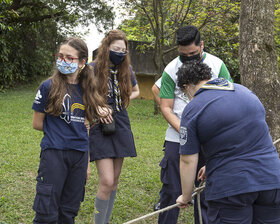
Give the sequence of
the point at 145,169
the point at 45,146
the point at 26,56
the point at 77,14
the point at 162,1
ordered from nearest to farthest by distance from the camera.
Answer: the point at 45,146 → the point at 145,169 → the point at 162,1 → the point at 77,14 → the point at 26,56

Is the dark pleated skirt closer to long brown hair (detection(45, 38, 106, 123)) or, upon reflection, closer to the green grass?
long brown hair (detection(45, 38, 106, 123))

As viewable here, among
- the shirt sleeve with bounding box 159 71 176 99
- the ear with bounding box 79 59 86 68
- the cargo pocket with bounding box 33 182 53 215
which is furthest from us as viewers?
the shirt sleeve with bounding box 159 71 176 99

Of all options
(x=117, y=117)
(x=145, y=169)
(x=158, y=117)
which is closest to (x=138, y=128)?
(x=158, y=117)

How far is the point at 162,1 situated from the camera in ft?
38.8

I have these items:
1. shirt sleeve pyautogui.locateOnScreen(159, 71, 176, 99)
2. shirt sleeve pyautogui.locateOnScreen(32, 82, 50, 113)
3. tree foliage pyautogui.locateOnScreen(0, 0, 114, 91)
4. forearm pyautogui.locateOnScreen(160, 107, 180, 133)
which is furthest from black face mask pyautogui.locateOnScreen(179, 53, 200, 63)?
tree foliage pyautogui.locateOnScreen(0, 0, 114, 91)

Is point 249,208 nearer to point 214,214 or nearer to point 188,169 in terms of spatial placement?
point 214,214

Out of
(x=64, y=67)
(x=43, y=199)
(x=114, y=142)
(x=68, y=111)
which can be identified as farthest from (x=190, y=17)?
(x=43, y=199)

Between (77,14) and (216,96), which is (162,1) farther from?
(216,96)

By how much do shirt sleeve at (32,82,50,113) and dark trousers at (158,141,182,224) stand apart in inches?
46.7

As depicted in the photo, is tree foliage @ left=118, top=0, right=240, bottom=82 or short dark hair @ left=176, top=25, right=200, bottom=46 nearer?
short dark hair @ left=176, top=25, right=200, bottom=46

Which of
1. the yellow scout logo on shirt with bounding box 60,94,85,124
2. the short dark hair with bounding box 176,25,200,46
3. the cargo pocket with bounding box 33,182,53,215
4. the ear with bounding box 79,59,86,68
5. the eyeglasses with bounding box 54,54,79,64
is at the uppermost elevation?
the short dark hair with bounding box 176,25,200,46

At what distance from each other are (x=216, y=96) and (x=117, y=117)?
142 centimetres

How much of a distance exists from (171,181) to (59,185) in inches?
39.9

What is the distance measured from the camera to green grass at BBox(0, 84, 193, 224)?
4.04 meters
